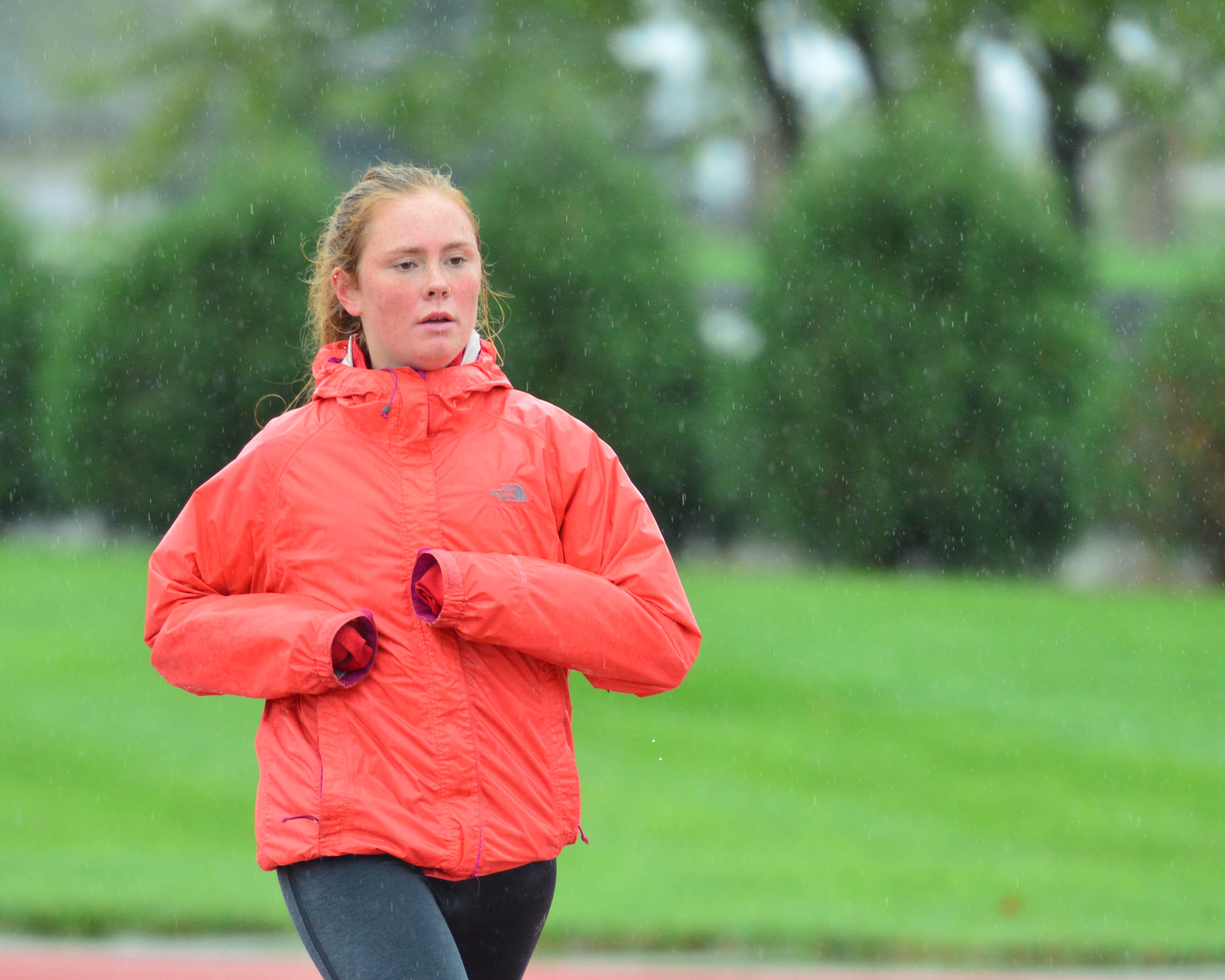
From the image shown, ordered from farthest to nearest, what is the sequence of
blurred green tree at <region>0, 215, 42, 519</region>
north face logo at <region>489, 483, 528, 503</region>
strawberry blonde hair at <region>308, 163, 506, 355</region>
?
blurred green tree at <region>0, 215, 42, 519</region>
strawberry blonde hair at <region>308, 163, 506, 355</region>
north face logo at <region>489, 483, 528, 503</region>

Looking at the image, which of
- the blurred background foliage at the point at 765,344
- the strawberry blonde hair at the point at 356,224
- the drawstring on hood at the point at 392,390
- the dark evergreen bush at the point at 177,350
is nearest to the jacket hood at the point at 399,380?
the drawstring on hood at the point at 392,390

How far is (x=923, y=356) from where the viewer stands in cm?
1269

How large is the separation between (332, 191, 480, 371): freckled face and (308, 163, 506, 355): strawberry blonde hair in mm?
27

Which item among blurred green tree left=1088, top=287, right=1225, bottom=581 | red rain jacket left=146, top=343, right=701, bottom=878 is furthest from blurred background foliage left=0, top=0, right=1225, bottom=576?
red rain jacket left=146, top=343, right=701, bottom=878

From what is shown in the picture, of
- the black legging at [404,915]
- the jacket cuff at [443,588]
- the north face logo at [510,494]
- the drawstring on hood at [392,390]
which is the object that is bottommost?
the black legging at [404,915]

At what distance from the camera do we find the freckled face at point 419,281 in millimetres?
2775

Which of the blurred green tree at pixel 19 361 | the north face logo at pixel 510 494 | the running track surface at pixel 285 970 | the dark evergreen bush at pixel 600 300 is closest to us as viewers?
the north face logo at pixel 510 494

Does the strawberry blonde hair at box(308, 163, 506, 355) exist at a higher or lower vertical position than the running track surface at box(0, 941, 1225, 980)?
higher

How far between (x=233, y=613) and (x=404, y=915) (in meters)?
0.54

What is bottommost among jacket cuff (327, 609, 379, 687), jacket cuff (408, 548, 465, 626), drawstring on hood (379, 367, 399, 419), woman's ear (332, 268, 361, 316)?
jacket cuff (327, 609, 379, 687)

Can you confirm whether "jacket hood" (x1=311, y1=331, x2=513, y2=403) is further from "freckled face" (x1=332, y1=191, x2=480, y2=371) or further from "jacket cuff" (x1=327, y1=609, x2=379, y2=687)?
"jacket cuff" (x1=327, y1=609, x2=379, y2=687)

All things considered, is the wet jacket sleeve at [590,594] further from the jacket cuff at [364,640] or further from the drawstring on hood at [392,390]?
the drawstring on hood at [392,390]

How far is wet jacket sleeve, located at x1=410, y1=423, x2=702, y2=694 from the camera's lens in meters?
2.56

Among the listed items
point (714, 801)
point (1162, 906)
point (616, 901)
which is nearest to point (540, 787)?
point (616, 901)
